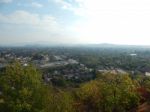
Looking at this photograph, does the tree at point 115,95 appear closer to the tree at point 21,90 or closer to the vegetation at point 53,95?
the vegetation at point 53,95

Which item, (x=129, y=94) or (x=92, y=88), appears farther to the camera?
(x=92, y=88)

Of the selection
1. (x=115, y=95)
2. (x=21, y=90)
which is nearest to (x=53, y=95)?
(x=21, y=90)

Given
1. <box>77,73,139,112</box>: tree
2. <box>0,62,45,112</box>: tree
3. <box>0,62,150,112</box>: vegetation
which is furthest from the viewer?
<box>77,73,139,112</box>: tree

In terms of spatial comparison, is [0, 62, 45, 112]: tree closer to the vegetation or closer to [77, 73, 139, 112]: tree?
the vegetation

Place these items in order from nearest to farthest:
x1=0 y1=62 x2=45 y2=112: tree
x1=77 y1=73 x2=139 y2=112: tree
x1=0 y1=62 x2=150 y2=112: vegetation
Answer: x1=0 y1=62 x2=45 y2=112: tree
x1=0 y1=62 x2=150 y2=112: vegetation
x1=77 y1=73 x2=139 y2=112: tree

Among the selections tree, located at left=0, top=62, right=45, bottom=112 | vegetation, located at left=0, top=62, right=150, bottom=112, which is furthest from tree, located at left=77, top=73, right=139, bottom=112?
tree, located at left=0, top=62, right=45, bottom=112

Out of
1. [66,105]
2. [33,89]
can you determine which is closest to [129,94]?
[66,105]

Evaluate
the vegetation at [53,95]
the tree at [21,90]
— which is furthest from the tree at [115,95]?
the tree at [21,90]

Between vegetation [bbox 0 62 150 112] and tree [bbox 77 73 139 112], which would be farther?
tree [bbox 77 73 139 112]

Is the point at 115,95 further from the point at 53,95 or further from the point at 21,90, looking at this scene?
the point at 21,90

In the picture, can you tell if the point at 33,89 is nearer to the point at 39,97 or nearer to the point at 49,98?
the point at 39,97

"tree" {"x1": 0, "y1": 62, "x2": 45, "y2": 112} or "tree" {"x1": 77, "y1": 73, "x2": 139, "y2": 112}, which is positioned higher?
"tree" {"x1": 0, "y1": 62, "x2": 45, "y2": 112}
